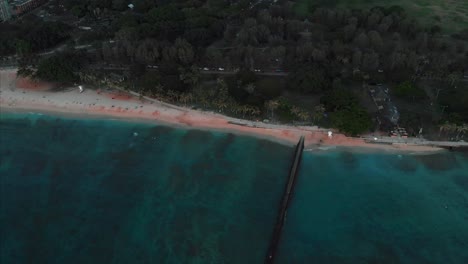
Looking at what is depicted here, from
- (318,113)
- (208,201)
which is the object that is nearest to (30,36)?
(208,201)

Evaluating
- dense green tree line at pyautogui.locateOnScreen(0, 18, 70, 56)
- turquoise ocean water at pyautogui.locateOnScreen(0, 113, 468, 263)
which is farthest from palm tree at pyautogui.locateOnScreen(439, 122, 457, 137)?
dense green tree line at pyautogui.locateOnScreen(0, 18, 70, 56)

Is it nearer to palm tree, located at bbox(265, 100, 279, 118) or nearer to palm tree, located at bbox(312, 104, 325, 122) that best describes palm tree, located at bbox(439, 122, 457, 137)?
palm tree, located at bbox(312, 104, 325, 122)

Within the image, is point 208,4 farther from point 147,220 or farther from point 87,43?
point 147,220

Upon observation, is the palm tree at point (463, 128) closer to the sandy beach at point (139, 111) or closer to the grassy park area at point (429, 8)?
the sandy beach at point (139, 111)

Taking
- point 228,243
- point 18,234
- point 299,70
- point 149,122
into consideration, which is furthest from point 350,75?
point 18,234

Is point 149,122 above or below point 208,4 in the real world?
below

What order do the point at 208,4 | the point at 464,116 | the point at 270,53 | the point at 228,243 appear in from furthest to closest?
the point at 208,4 < the point at 270,53 < the point at 464,116 < the point at 228,243

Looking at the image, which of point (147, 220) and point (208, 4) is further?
point (208, 4)

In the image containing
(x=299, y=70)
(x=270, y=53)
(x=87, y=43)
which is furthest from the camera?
(x=87, y=43)
